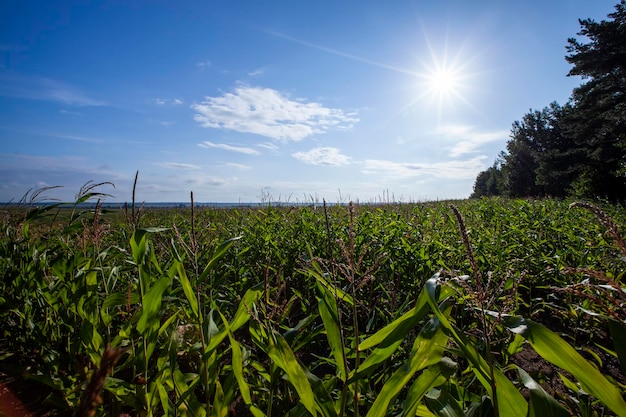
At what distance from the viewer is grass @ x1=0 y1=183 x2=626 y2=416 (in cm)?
85

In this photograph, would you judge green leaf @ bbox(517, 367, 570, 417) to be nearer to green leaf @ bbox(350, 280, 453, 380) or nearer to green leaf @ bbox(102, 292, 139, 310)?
green leaf @ bbox(350, 280, 453, 380)

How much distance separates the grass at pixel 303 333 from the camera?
0.85 meters

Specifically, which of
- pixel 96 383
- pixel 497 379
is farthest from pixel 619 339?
pixel 96 383

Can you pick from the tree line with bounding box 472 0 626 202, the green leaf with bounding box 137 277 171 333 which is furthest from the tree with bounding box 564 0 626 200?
the green leaf with bounding box 137 277 171 333

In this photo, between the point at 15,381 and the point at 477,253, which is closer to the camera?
the point at 15,381

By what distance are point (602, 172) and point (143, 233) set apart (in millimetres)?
28125

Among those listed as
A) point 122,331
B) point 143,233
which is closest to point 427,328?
point 143,233

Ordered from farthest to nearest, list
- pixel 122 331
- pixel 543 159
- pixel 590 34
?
pixel 543 159 → pixel 590 34 → pixel 122 331

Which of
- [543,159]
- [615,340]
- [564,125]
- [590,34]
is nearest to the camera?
[615,340]

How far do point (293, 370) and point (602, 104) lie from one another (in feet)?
85.4

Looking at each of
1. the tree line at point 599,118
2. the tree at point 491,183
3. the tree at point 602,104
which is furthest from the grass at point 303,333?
the tree at point 491,183

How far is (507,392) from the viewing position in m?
0.87

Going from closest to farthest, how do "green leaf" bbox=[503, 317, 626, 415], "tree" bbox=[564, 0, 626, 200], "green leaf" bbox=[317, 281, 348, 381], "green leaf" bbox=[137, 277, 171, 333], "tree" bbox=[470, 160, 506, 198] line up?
"green leaf" bbox=[503, 317, 626, 415], "green leaf" bbox=[317, 281, 348, 381], "green leaf" bbox=[137, 277, 171, 333], "tree" bbox=[564, 0, 626, 200], "tree" bbox=[470, 160, 506, 198]

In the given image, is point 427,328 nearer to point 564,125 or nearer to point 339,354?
point 339,354
